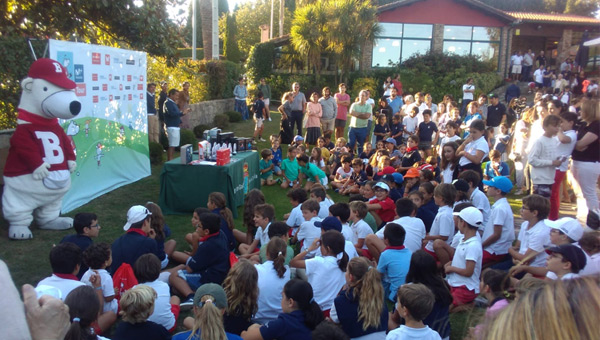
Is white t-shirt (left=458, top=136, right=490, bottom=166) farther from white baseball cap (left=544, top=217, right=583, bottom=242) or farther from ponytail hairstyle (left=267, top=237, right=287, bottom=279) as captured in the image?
ponytail hairstyle (left=267, top=237, right=287, bottom=279)

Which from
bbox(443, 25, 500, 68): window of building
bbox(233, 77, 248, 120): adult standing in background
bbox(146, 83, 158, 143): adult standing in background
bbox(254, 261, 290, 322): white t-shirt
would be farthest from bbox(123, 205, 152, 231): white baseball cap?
bbox(443, 25, 500, 68): window of building

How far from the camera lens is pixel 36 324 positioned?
2348 millimetres

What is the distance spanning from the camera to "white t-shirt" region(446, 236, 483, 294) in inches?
207

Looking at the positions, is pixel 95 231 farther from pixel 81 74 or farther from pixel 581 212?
pixel 581 212

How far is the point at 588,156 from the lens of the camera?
720cm

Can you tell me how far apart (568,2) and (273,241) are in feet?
141

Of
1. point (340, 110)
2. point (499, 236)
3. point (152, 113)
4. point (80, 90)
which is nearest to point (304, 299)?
point (499, 236)

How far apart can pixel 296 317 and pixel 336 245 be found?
978 mm

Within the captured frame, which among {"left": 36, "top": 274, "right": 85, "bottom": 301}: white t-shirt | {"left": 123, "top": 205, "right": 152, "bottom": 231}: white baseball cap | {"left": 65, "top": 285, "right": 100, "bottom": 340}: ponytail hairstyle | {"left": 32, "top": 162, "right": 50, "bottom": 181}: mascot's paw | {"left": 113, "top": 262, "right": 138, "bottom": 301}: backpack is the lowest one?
{"left": 113, "top": 262, "right": 138, "bottom": 301}: backpack

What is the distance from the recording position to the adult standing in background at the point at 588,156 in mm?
7090

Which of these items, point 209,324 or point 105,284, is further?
point 105,284

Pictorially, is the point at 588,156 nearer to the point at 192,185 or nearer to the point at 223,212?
the point at 223,212

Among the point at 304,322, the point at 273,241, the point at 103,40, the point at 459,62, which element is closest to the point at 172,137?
the point at 103,40

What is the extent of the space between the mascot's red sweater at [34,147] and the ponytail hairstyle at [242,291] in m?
4.17
